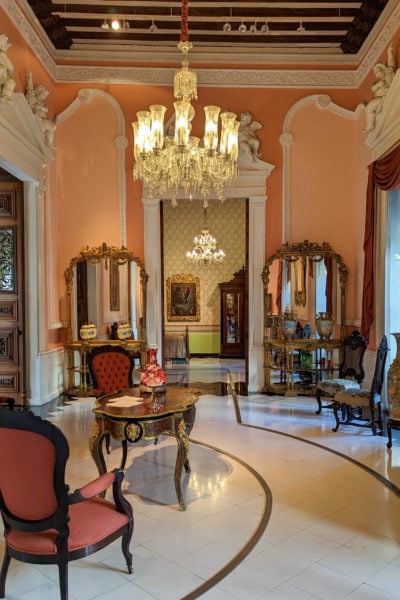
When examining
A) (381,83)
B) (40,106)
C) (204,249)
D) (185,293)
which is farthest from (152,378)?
(185,293)

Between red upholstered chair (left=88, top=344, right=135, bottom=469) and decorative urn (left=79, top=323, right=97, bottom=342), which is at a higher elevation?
decorative urn (left=79, top=323, right=97, bottom=342)

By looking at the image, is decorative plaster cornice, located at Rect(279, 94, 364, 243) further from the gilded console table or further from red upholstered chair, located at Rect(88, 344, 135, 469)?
red upholstered chair, located at Rect(88, 344, 135, 469)

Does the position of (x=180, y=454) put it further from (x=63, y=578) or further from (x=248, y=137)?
(x=248, y=137)

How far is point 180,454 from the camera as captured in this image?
418cm

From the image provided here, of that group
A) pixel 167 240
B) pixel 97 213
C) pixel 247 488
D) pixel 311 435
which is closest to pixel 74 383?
pixel 97 213

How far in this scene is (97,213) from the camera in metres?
8.82

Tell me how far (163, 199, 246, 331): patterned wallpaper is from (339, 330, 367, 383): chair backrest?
748 cm

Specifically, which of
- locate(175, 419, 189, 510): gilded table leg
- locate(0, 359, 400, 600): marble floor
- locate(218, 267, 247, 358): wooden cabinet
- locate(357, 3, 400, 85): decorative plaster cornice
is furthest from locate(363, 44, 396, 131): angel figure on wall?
locate(218, 267, 247, 358): wooden cabinet

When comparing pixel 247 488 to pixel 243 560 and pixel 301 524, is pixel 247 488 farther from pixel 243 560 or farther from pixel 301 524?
pixel 243 560

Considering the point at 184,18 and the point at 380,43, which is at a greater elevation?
the point at 380,43

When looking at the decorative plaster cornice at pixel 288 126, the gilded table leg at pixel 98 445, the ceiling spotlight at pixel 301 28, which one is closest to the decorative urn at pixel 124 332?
the decorative plaster cornice at pixel 288 126

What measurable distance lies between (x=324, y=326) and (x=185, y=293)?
6.93 metres

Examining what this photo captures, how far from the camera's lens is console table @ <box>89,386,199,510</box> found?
4086mm

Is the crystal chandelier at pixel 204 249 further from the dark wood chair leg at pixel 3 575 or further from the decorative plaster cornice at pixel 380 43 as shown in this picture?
the dark wood chair leg at pixel 3 575
